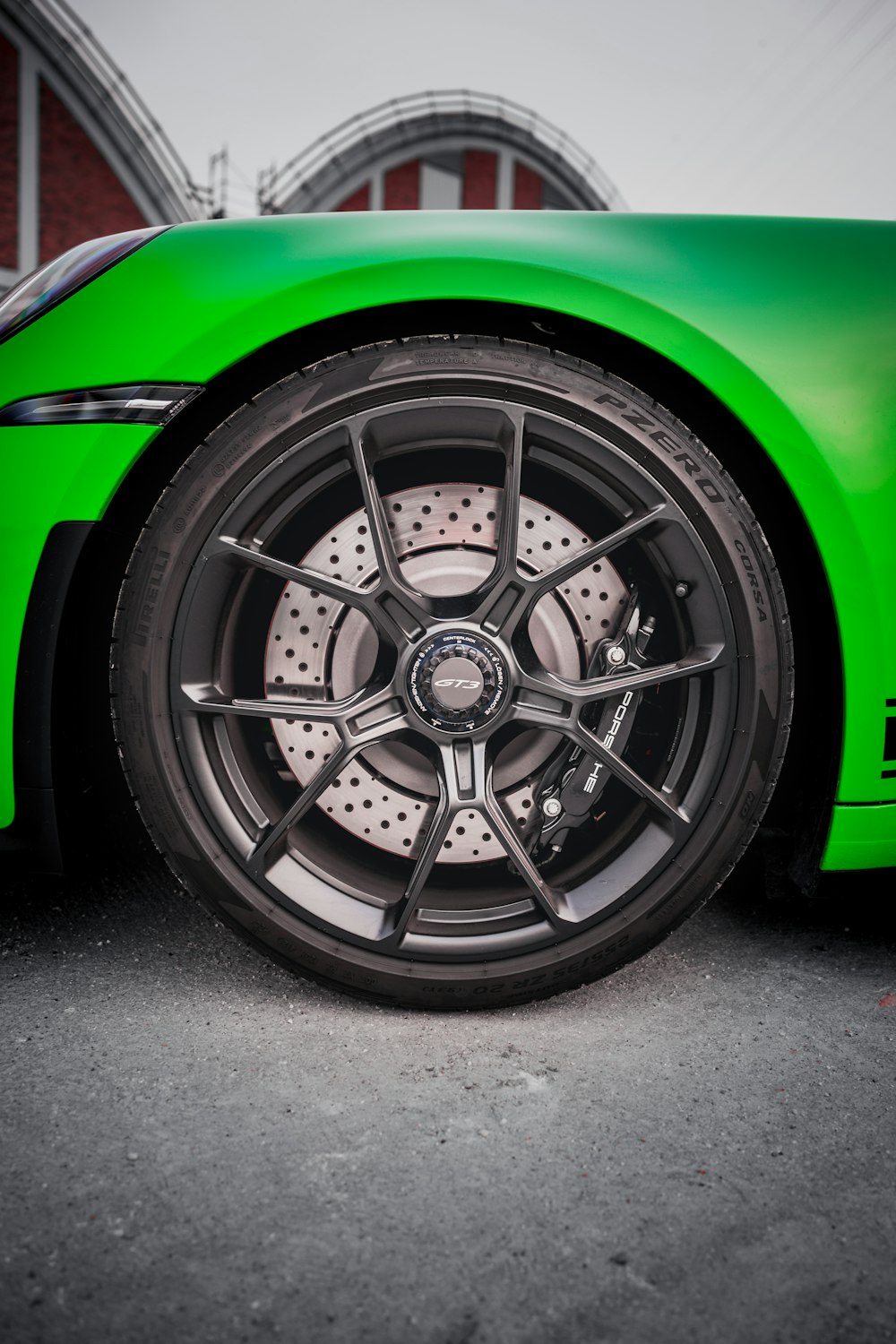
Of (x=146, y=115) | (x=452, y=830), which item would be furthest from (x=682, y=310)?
(x=146, y=115)

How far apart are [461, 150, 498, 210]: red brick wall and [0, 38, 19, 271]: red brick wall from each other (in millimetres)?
13408

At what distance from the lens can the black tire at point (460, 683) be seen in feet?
4.17

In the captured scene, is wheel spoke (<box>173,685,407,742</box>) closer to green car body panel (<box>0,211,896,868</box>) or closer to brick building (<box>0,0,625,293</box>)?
green car body panel (<box>0,211,896,868</box>)

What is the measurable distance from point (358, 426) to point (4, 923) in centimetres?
115

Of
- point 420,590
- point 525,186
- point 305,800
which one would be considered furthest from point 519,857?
point 525,186

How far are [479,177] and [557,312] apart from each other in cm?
3086

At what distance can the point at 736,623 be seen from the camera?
1283mm

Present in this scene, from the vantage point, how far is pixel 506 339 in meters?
1.31

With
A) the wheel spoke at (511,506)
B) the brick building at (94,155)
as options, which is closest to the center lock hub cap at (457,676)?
the wheel spoke at (511,506)

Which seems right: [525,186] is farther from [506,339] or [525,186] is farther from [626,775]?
[626,775]

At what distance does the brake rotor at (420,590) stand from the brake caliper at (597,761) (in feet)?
0.16

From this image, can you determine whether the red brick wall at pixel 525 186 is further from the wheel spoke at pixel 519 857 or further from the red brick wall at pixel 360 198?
the wheel spoke at pixel 519 857

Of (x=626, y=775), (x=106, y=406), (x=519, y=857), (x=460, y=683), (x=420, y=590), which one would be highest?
(x=106, y=406)

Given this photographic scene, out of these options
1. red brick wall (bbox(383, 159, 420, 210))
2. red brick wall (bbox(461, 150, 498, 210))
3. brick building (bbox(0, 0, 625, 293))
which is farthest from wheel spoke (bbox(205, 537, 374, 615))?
red brick wall (bbox(461, 150, 498, 210))
